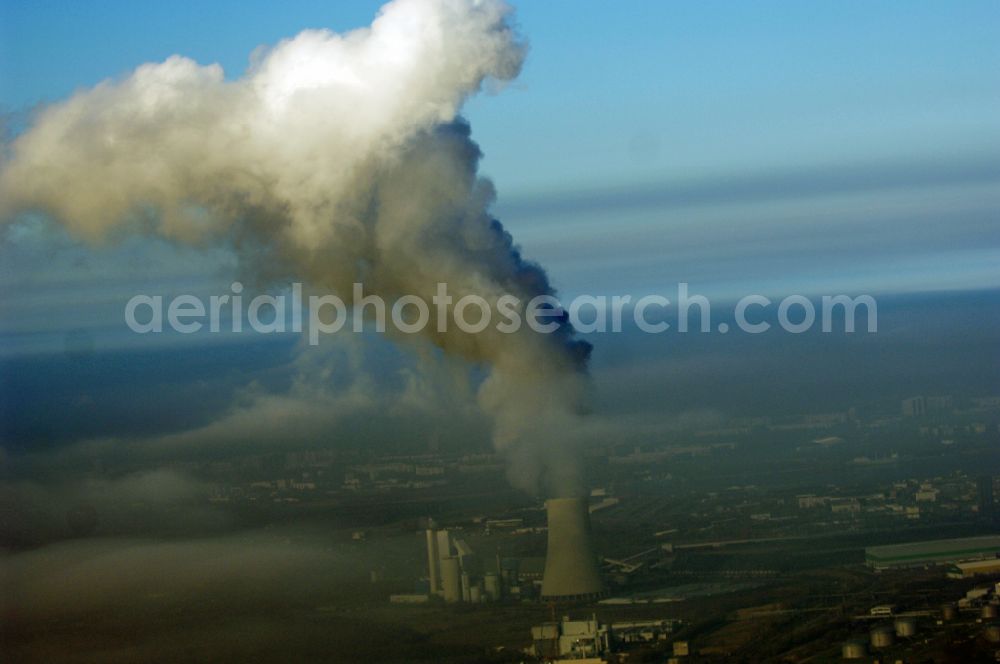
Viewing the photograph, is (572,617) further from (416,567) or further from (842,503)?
(842,503)

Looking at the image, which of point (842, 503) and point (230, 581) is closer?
point (230, 581)

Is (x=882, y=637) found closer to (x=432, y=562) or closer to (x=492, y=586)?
(x=492, y=586)

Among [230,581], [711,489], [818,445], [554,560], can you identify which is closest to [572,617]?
[554,560]

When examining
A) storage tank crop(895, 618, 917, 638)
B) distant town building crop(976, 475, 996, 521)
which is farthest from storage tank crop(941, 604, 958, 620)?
distant town building crop(976, 475, 996, 521)

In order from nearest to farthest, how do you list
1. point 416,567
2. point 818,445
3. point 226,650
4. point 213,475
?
point 226,650 → point 416,567 → point 213,475 → point 818,445

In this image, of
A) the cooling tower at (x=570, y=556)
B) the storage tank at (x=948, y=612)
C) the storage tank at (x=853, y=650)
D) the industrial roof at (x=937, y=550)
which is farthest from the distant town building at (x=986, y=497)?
the cooling tower at (x=570, y=556)
